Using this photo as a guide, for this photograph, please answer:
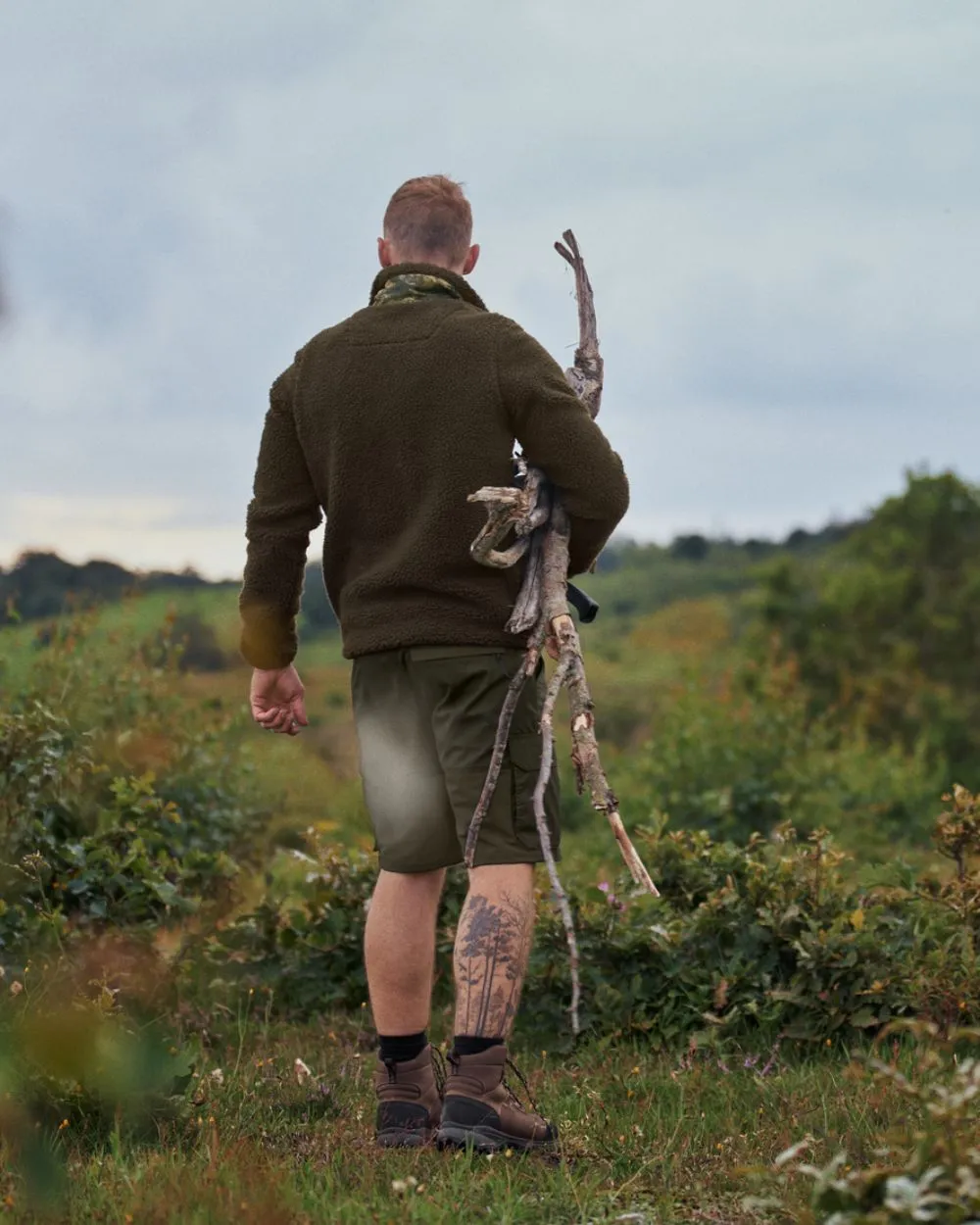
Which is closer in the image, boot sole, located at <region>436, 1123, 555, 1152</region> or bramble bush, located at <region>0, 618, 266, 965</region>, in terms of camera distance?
boot sole, located at <region>436, 1123, 555, 1152</region>

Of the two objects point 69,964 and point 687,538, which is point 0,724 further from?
point 687,538

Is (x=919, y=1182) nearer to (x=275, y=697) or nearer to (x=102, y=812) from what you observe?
(x=275, y=697)

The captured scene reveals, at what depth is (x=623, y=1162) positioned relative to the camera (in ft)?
11.9

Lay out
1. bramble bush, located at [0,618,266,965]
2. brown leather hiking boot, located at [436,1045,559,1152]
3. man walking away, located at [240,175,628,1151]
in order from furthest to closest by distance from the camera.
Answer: bramble bush, located at [0,618,266,965] → man walking away, located at [240,175,628,1151] → brown leather hiking boot, located at [436,1045,559,1152]

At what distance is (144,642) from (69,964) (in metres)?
3.90

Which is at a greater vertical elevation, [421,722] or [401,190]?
[401,190]

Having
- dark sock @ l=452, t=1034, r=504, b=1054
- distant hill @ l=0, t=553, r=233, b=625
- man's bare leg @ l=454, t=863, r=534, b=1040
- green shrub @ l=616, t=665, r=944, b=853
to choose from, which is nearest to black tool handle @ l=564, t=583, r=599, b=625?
man's bare leg @ l=454, t=863, r=534, b=1040

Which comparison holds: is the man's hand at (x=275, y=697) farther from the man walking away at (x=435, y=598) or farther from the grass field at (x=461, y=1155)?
the grass field at (x=461, y=1155)

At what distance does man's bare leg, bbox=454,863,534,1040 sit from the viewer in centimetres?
367

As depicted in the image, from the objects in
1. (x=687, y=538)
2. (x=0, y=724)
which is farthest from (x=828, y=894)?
(x=687, y=538)

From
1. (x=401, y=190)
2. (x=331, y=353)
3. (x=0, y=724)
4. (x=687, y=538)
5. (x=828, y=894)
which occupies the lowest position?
(x=828, y=894)

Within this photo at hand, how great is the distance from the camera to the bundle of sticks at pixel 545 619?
345cm

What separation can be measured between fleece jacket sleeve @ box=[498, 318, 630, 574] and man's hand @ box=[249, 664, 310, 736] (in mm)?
981

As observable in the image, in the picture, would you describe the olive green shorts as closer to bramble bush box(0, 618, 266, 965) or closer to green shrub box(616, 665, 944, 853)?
bramble bush box(0, 618, 266, 965)
